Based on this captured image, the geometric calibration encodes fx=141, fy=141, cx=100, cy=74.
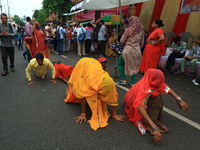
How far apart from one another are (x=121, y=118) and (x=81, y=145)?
32.8 inches

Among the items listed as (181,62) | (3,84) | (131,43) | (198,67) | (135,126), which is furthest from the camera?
(181,62)

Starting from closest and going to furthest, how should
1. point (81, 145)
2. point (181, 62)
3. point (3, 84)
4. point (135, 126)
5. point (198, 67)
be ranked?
point (81, 145), point (135, 126), point (3, 84), point (198, 67), point (181, 62)

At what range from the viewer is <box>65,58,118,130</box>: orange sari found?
2.14 meters

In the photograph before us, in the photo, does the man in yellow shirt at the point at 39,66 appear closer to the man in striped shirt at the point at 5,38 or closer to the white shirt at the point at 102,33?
the man in striped shirt at the point at 5,38

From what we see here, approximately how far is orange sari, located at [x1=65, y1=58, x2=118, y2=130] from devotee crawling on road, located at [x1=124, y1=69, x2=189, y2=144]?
1.32ft

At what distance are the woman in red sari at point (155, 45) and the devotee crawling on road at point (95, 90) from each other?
2.65 metres

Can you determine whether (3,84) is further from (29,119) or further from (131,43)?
(131,43)

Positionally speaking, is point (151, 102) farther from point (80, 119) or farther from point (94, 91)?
point (80, 119)

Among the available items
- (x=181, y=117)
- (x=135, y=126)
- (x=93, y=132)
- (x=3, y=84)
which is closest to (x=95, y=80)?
(x=93, y=132)

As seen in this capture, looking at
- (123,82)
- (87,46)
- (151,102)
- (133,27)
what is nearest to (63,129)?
(151,102)

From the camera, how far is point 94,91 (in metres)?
2.23

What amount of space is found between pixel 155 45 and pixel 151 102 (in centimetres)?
271

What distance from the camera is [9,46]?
4.95 metres

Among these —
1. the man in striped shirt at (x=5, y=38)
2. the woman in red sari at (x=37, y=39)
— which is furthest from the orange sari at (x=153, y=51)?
the man in striped shirt at (x=5, y=38)
